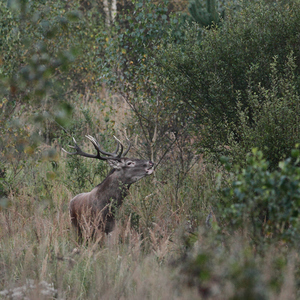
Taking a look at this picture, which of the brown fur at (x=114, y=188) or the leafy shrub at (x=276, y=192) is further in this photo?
the brown fur at (x=114, y=188)

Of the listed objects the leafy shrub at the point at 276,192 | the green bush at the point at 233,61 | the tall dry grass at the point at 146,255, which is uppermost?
the green bush at the point at 233,61

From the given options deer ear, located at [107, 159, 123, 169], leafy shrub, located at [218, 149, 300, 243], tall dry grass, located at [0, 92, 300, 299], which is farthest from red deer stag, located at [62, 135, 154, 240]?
leafy shrub, located at [218, 149, 300, 243]

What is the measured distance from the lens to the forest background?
11.7ft

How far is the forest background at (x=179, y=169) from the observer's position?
358cm

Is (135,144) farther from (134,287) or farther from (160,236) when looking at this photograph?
(134,287)

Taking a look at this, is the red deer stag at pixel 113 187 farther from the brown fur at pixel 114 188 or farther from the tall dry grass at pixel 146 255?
the tall dry grass at pixel 146 255

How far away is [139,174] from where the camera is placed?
23.5 feet

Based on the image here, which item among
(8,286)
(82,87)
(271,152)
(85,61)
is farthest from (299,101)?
(82,87)

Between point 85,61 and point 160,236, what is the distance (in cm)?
1062

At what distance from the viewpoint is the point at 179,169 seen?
862 centimetres

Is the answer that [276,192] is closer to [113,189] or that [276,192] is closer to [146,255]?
[146,255]

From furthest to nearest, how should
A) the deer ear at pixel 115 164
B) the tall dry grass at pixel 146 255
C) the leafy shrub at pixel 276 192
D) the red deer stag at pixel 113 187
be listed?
1. the deer ear at pixel 115 164
2. the red deer stag at pixel 113 187
3. the leafy shrub at pixel 276 192
4. the tall dry grass at pixel 146 255

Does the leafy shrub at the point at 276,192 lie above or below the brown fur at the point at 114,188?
above

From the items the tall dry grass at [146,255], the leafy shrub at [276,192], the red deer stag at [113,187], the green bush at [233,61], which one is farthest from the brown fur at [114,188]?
the leafy shrub at [276,192]
